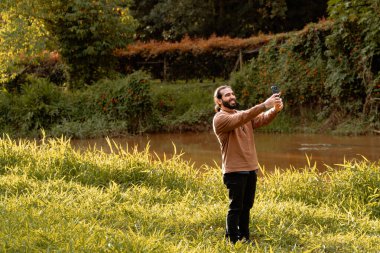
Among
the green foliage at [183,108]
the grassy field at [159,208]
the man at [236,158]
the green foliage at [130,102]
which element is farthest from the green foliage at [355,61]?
the man at [236,158]

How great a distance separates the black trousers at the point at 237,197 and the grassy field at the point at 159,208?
0.66 feet

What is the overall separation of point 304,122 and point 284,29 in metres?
14.0

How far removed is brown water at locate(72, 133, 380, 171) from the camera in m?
13.4

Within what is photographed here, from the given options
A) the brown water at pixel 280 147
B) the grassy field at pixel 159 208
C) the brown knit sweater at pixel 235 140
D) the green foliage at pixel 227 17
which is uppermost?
the green foliage at pixel 227 17

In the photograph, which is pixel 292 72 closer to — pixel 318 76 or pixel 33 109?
pixel 318 76

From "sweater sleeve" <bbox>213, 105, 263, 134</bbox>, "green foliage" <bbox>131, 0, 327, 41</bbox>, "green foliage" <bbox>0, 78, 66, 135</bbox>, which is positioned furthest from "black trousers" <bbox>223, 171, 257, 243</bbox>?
"green foliage" <bbox>131, 0, 327, 41</bbox>

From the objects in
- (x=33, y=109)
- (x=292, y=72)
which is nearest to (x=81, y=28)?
(x=33, y=109)

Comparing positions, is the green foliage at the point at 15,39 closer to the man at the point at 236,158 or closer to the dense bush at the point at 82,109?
the dense bush at the point at 82,109

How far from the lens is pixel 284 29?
32125mm

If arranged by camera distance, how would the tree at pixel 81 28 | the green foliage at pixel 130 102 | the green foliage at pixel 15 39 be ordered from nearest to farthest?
1. the green foliage at pixel 130 102
2. the green foliage at pixel 15 39
3. the tree at pixel 81 28

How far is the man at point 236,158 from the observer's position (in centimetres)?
605

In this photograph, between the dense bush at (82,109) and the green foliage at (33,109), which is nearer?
the dense bush at (82,109)

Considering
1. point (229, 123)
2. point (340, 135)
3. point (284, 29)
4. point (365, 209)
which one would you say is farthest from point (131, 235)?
point (284, 29)

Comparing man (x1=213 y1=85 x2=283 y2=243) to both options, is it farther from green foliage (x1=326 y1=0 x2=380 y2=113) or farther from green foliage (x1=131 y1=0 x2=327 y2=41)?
green foliage (x1=131 y1=0 x2=327 y2=41)
